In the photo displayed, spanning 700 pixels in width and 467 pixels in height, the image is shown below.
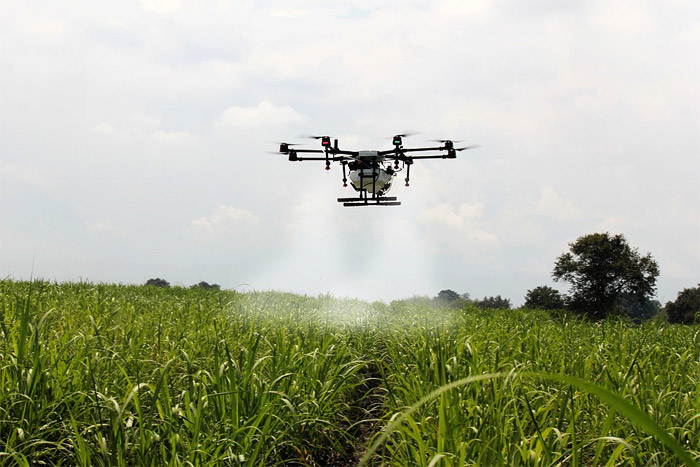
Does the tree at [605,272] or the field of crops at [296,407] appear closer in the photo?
the field of crops at [296,407]

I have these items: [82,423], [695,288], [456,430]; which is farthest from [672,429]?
[695,288]

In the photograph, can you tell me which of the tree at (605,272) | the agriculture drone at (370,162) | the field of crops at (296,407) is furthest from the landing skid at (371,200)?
the tree at (605,272)

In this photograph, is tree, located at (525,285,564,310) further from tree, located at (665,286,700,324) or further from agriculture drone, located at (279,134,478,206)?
agriculture drone, located at (279,134,478,206)

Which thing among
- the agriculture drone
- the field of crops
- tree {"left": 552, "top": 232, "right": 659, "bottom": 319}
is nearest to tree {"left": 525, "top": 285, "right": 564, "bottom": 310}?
tree {"left": 552, "top": 232, "right": 659, "bottom": 319}

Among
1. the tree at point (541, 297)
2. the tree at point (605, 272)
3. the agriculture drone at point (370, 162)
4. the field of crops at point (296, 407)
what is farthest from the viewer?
the tree at point (541, 297)

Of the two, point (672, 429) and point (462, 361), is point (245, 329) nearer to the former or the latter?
point (462, 361)

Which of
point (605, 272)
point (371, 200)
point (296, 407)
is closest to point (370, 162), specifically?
point (371, 200)

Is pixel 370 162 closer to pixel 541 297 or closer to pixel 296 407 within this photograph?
pixel 296 407

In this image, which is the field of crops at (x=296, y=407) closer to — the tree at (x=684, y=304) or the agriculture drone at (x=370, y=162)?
the agriculture drone at (x=370, y=162)
